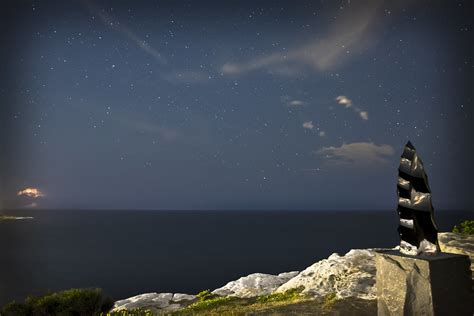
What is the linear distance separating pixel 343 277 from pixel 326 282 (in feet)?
1.80

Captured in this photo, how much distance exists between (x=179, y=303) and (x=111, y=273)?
193ft

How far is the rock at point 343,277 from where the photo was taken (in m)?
9.83

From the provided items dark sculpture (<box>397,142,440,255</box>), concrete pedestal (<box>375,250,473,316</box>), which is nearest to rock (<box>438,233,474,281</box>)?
concrete pedestal (<box>375,250,473,316</box>)

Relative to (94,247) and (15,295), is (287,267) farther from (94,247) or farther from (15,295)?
(94,247)

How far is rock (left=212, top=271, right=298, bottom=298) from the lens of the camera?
13.1 meters

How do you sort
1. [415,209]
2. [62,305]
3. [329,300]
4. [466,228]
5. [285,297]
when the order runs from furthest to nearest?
[466,228] → [62,305] → [285,297] → [329,300] → [415,209]

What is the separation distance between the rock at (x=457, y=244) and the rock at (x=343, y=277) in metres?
2.41

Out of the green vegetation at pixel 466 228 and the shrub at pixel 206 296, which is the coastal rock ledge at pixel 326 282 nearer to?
the shrub at pixel 206 296

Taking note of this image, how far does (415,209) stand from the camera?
6703mm

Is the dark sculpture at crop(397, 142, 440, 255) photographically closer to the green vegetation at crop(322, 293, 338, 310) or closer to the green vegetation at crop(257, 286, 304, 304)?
the green vegetation at crop(322, 293, 338, 310)

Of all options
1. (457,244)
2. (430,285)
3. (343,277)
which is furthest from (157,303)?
(457,244)

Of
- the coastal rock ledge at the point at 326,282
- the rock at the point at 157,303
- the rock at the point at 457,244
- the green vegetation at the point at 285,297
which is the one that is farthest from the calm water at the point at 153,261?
the rock at the point at 457,244

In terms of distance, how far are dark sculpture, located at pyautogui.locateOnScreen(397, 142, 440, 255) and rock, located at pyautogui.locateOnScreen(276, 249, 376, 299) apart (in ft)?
10.9

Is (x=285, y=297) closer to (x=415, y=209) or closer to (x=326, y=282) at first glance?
(x=326, y=282)
